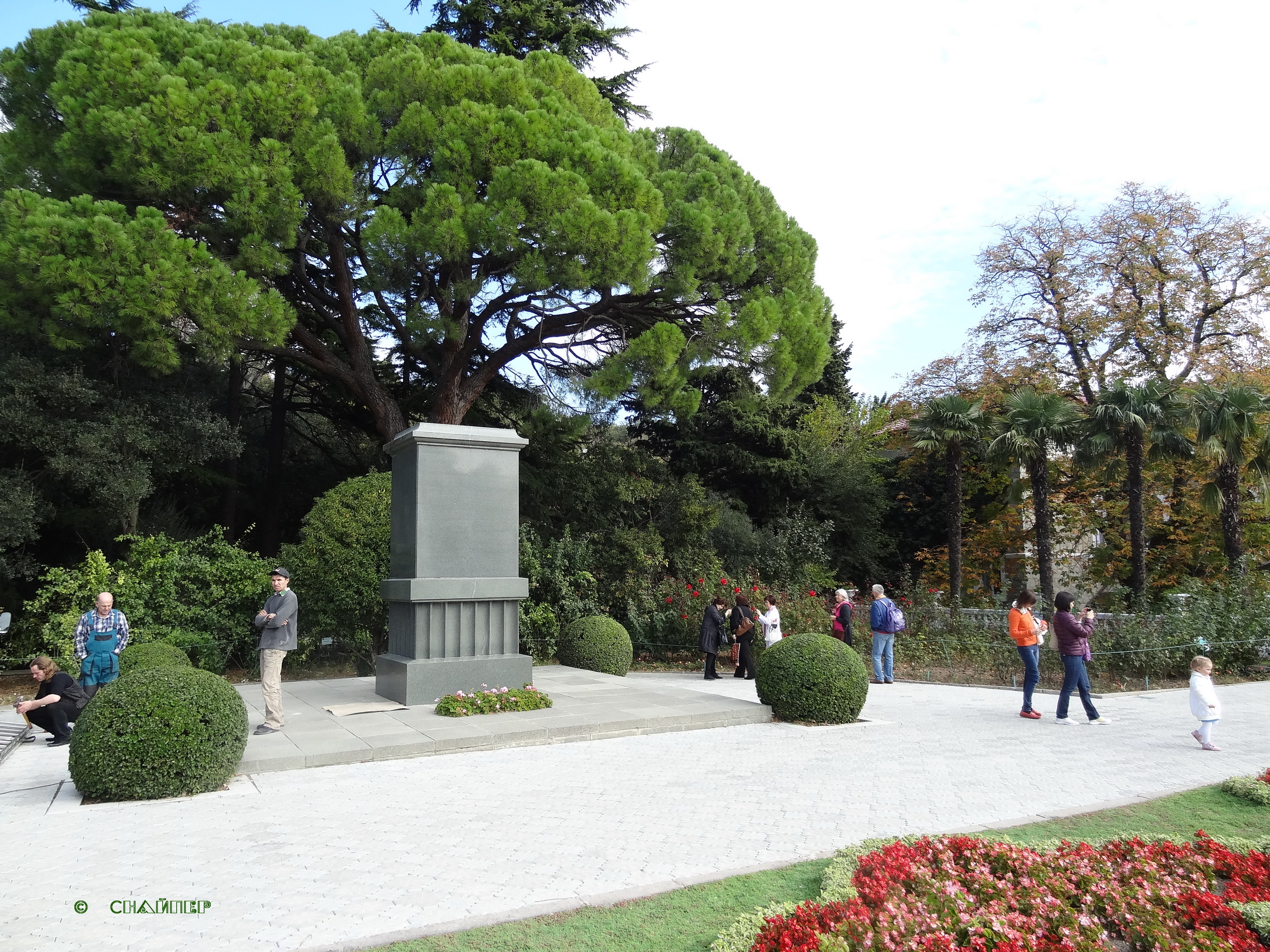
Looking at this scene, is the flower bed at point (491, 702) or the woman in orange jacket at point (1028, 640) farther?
the woman in orange jacket at point (1028, 640)

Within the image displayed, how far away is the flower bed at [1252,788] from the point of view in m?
6.34

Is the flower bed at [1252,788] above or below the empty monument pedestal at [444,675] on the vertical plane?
below

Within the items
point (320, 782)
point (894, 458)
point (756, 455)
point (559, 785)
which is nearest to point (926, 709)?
point (559, 785)

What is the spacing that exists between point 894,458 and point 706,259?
16548 millimetres

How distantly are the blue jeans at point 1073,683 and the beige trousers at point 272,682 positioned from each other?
853 cm

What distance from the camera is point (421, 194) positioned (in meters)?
16.5

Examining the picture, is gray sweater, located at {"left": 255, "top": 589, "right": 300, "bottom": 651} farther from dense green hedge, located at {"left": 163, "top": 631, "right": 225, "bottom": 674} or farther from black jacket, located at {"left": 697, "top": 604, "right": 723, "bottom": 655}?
black jacket, located at {"left": 697, "top": 604, "right": 723, "bottom": 655}

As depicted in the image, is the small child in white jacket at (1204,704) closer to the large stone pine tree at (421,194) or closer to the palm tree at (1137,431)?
the large stone pine tree at (421,194)

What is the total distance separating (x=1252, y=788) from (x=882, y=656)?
26.4ft

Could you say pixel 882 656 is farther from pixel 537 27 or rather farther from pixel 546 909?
Answer: pixel 537 27

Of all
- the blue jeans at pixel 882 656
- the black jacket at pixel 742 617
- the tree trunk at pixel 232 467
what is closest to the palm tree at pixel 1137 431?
the blue jeans at pixel 882 656

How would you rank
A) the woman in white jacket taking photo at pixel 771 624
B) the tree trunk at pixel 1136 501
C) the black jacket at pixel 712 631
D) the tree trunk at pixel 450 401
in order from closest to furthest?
the black jacket at pixel 712 631 → the woman in white jacket taking photo at pixel 771 624 → the tree trunk at pixel 450 401 → the tree trunk at pixel 1136 501

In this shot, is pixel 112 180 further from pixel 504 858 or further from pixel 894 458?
pixel 894 458

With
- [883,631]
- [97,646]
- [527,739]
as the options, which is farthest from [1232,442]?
[97,646]
